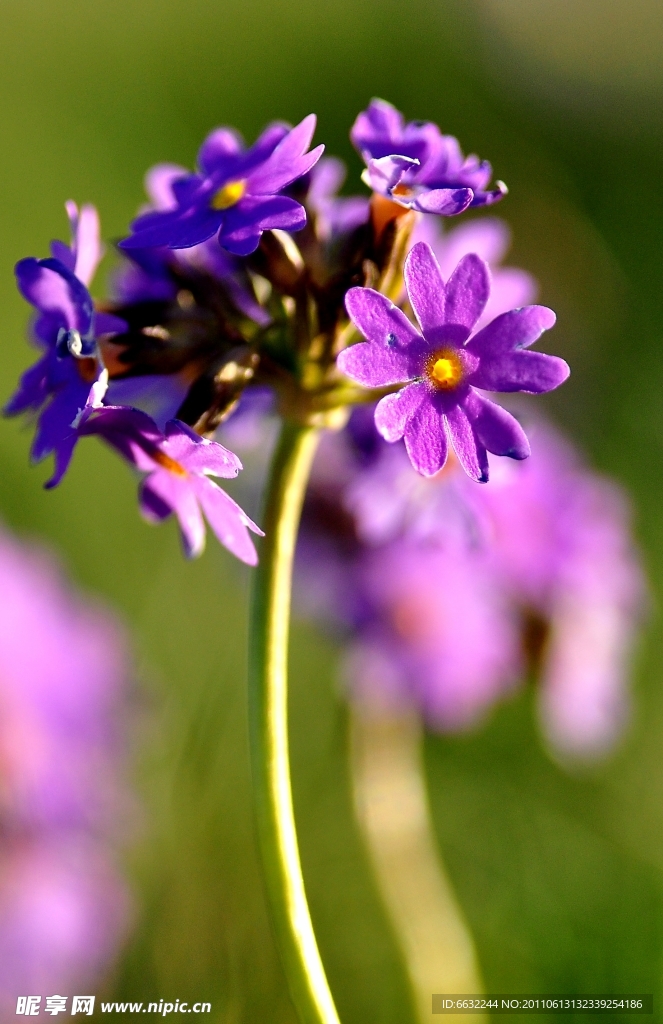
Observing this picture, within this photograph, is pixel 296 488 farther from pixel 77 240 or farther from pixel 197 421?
pixel 77 240

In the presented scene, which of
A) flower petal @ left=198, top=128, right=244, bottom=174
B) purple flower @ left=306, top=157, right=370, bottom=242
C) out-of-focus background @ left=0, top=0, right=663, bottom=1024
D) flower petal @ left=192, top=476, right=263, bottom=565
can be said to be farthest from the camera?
out-of-focus background @ left=0, top=0, right=663, bottom=1024

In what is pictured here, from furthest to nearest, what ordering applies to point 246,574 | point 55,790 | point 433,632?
point 246,574
point 433,632
point 55,790

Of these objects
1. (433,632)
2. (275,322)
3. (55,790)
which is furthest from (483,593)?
(275,322)

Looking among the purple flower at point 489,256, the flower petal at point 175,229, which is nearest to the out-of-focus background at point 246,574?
the flower petal at point 175,229

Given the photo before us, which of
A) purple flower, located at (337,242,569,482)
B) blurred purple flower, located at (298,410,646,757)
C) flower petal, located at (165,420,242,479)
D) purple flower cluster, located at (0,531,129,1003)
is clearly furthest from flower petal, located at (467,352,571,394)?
purple flower cluster, located at (0,531,129,1003)

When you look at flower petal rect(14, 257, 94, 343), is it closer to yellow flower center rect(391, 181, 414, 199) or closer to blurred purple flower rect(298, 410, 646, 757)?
yellow flower center rect(391, 181, 414, 199)

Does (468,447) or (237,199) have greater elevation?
(237,199)

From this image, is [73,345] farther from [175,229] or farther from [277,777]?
[277,777]
